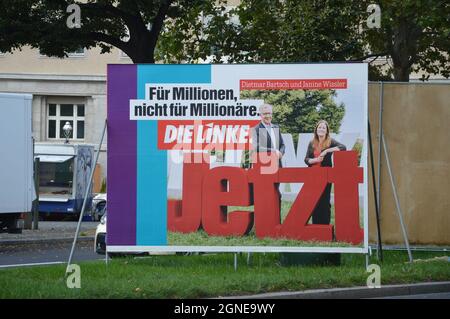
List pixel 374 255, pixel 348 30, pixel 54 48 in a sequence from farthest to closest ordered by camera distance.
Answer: pixel 54 48 < pixel 348 30 < pixel 374 255

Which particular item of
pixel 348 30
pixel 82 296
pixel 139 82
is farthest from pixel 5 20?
pixel 82 296

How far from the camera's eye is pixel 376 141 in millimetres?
16938

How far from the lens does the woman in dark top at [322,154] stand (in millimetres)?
14297

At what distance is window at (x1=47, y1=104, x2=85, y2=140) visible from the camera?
5566 centimetres

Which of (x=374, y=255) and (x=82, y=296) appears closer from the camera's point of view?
(x=82, y=296)

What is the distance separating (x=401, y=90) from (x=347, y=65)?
306 cm

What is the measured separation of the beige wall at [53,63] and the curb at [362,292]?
43.2 meters

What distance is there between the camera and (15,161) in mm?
21375

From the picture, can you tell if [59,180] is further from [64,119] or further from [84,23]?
[64,119]

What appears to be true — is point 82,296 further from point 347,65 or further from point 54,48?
point 54,48

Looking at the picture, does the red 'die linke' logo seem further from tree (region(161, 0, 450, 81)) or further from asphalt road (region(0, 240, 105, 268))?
tree (region(161, 0, 450, 81))

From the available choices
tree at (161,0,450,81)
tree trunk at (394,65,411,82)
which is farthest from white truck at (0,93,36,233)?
tree trunk at (394,65,411,82)

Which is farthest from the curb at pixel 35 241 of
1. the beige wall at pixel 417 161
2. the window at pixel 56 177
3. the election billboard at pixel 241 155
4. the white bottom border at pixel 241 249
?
the window at pixel 56 177

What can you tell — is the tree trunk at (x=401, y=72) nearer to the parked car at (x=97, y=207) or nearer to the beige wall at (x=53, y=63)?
the parked car at (x=97, y=207)
